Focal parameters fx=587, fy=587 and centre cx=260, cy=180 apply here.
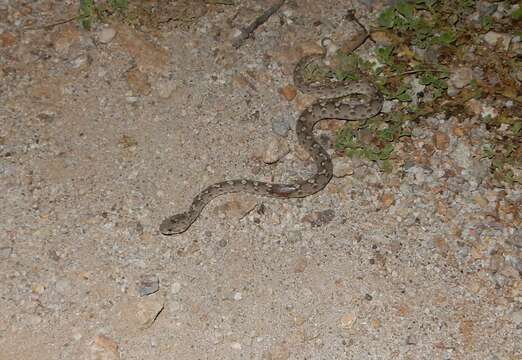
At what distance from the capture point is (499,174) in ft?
24.5

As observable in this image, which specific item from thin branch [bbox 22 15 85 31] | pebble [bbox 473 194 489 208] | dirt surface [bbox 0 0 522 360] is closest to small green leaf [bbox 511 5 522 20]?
dirt surface [bbox 0 0 522 360]

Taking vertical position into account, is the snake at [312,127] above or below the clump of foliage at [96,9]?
below

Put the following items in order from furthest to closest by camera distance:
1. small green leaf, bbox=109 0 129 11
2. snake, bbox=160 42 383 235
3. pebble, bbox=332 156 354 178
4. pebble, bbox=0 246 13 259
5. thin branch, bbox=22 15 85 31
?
small green leaf, bbox=109 0 129 11 < thin branch, bbox=22 15 85 31 < pebble, bbox=332 156 354 178 < snake, bbox=160 42 383 235 < pebble, bbox=0 246 13 259

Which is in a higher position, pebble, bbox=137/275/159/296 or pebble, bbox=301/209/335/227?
pebble, bbox=137/275/159/296

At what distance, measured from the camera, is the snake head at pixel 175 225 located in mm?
6906

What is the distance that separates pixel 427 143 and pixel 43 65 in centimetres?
527

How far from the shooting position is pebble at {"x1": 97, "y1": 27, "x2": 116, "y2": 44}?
8.20 m

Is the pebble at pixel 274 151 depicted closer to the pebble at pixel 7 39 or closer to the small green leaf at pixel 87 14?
the small green leaf at pixel 87 14

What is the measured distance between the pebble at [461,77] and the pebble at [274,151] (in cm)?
256

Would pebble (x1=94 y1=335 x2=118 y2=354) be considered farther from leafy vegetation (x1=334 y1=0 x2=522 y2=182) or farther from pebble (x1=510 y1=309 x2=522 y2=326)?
pebble (x1=510 y1=309 x2=522 y2=326)

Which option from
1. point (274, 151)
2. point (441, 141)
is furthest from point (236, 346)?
point (441, 141)

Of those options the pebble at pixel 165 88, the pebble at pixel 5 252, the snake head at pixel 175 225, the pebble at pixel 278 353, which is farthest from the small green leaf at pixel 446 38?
the pebble at pixel 5 252

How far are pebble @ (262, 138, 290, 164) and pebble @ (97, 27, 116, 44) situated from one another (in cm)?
273

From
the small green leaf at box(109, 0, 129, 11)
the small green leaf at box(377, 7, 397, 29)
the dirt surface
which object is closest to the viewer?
the dirt surface
